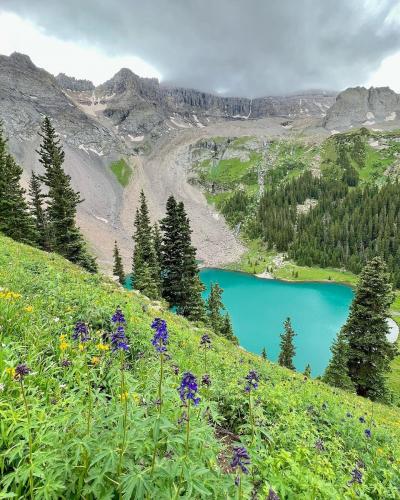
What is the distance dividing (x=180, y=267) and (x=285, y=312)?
61.8 m

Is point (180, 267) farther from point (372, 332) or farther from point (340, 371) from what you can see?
point (372, 332)

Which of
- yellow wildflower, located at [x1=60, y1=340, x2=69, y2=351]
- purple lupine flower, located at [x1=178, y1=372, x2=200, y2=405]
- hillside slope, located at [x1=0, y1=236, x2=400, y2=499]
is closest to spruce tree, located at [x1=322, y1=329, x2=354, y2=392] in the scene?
hillside slope, located at [x1=0, y1=236, x2=400, y2=499]

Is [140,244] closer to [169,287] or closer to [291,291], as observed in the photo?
[169,287]

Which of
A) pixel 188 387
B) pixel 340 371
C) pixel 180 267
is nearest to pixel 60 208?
pixel 180 267

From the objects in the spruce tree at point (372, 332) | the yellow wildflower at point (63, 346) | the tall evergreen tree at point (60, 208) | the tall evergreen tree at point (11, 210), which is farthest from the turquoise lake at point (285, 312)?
the yellow wildflower at point (63, 346)

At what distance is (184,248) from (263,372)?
2721 centimetres

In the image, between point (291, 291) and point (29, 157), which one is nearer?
point (291, 291)

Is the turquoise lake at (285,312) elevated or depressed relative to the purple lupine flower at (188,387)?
depressed

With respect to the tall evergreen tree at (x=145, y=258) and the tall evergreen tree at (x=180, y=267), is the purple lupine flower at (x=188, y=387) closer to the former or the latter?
the tall evergreen tree at (x=180, y=267)

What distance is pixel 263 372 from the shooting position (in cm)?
1403

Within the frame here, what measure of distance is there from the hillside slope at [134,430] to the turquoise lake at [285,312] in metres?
58.0

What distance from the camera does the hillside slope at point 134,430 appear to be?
3260 mm

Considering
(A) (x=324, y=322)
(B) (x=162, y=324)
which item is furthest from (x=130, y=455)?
(A) (x=324, y=322)

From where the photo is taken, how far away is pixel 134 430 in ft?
11.3
